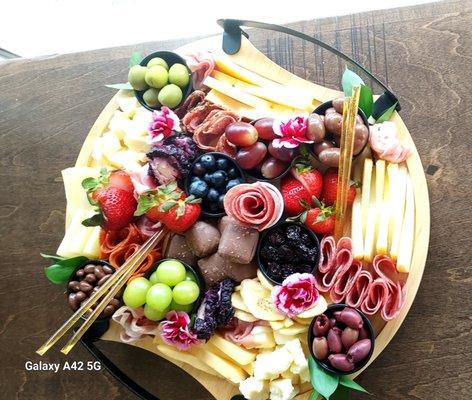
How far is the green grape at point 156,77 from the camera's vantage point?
160 centimetres

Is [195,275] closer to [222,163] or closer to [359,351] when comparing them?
[222,163]

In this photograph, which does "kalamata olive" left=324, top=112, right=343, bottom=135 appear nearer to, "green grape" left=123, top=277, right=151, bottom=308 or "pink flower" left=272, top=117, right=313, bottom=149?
"pink flower" left=272, top=117, right=313, bottom=149

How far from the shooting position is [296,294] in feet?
4.50

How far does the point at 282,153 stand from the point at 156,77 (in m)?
0.44

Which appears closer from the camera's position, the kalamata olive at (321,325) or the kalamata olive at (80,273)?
the kalamata olive at (321,325)

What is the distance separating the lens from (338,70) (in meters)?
1.76

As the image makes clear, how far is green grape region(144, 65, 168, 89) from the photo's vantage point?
63.1 inches

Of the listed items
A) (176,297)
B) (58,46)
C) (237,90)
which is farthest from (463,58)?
(58,46)

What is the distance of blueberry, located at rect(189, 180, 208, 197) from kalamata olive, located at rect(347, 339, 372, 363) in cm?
54

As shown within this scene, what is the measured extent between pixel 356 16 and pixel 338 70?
194 millimetres

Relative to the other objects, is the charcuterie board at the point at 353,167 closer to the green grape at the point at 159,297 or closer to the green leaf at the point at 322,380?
the green leaf at the point at 322,380

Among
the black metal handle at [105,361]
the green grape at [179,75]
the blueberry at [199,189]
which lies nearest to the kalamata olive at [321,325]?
the blueberry at [199,189]

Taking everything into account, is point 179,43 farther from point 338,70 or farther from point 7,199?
point 7,199

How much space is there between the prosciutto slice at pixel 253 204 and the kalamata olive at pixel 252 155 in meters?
0.09
